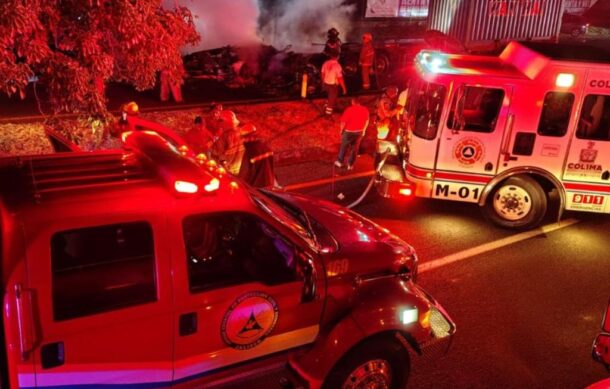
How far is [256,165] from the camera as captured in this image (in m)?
→ 7.96

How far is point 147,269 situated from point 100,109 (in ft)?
12.6

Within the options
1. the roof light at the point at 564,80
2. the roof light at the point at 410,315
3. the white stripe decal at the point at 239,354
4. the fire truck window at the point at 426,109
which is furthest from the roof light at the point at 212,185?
the roof light at the point at 564,80

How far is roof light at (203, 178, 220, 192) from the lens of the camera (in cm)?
382

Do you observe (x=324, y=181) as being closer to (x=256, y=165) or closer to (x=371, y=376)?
(x=256, y=165)

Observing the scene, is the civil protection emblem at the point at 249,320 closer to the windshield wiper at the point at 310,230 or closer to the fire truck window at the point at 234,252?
the fire truck window at the point at 234,252

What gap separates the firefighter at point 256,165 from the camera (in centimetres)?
796

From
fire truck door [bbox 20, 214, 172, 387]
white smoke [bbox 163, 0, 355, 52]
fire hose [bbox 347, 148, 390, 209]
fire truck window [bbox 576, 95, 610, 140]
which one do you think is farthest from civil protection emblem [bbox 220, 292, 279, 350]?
white smoke [bbox 163, 0, 355, 52]

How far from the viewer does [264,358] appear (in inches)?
164

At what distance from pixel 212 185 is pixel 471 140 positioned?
5.52 m

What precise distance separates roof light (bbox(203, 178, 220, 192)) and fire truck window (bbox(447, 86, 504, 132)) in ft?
17.3

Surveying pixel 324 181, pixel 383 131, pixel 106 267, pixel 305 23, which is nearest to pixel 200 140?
pixel 324 181

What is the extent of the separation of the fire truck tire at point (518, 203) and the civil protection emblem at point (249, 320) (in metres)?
5.57

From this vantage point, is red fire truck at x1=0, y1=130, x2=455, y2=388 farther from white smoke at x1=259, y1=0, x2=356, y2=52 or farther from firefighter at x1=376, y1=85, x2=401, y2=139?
white smoke at x1=259, y1=0, x2=356, y2=52

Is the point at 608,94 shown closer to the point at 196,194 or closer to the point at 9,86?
the point at 196,194
